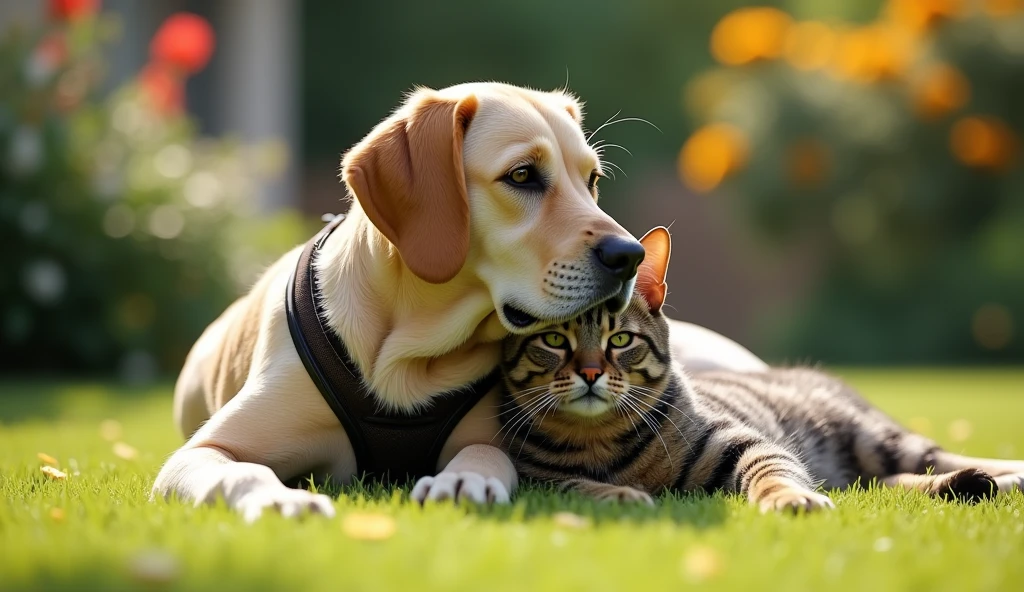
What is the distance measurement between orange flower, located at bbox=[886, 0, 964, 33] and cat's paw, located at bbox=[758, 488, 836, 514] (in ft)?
38.7

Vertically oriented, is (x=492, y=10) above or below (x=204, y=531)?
above

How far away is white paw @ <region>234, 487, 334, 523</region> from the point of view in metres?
2.63

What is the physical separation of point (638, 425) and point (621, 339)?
311 millimetres

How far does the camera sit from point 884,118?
1359cm

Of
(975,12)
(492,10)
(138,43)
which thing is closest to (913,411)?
(975,12)

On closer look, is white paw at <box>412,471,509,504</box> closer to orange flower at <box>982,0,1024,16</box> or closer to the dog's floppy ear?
the dog's floppy ear

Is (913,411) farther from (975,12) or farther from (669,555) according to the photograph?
(975,12)

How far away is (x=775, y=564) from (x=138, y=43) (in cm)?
1385

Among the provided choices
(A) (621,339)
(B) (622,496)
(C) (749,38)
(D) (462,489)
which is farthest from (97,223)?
(C) (749,38)

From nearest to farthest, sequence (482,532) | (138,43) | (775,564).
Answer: (775,564) < (482,532) < (138,43)

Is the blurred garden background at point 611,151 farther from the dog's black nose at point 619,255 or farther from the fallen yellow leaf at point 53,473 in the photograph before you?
the fallen yellow leaf at point 53,473

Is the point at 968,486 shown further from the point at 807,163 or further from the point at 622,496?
the point at 807,163

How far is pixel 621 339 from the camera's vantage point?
356cm

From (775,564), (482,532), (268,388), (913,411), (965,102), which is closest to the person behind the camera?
(775,564)
